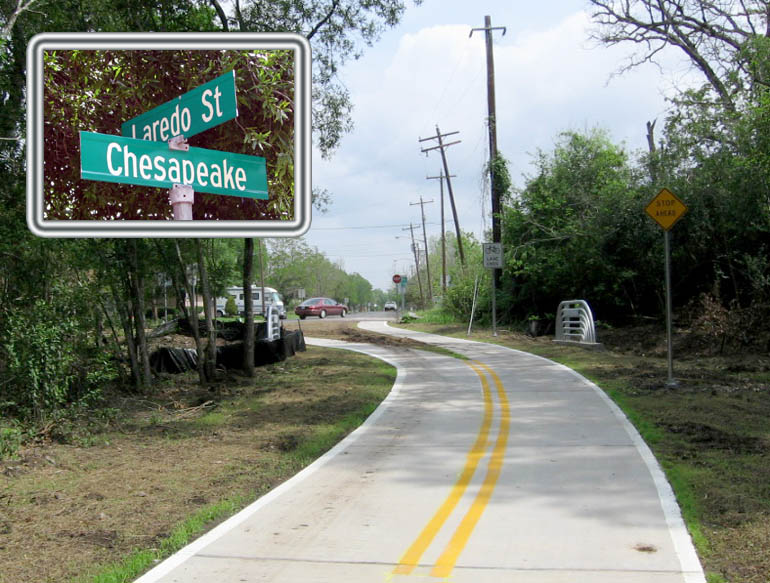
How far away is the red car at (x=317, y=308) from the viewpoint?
5466 centimetres

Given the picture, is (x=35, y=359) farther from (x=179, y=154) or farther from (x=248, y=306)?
(x=179, y=154)

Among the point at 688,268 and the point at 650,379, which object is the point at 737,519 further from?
the point at 688,268

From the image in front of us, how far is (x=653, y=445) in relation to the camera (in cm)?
856

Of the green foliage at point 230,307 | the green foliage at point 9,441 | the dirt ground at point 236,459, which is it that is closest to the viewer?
the dirt ground at point 236,459

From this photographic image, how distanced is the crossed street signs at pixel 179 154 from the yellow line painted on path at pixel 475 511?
3212mm

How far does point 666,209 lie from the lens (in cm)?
1270

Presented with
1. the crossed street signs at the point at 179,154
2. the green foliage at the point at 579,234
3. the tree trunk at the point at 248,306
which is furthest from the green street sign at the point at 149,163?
the green foliage at the point at 579,234

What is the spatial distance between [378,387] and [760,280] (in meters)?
10.7

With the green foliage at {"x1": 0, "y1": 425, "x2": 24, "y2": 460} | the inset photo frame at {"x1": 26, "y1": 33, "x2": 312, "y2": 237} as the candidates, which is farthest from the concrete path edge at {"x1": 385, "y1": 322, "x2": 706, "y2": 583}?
the green foliage at {"x1": 0, "y1": 425, "x2": 24, "y2": 460}

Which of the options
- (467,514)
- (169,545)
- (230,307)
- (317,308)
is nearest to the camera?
(169,545)

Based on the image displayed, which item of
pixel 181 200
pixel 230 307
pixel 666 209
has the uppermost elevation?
pixel 666 209

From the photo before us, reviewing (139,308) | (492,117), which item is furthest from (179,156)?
(492,117)

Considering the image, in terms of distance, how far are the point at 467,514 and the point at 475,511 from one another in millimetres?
110

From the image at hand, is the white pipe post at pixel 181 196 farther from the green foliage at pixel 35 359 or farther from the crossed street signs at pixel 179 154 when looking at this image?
the green foliage at pixel 35 359
